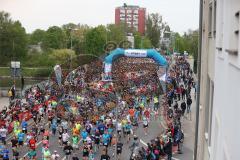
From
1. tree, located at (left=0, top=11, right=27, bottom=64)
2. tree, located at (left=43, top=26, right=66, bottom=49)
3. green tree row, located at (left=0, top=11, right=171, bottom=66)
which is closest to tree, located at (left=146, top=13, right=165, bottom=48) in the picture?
green tree row, located at (left=0, top=11, right=171, bottom=66)

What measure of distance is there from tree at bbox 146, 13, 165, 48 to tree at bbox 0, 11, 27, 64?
155ft

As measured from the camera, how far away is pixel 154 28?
428ft

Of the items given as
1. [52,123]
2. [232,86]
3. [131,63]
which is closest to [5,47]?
[131,63]

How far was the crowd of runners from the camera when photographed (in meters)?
21.1

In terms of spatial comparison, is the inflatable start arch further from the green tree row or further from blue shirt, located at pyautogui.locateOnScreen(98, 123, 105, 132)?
the green tree row

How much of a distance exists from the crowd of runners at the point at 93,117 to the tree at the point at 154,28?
82858mm

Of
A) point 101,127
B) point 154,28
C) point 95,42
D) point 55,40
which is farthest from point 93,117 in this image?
point 154,28

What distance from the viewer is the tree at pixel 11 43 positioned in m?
83.5

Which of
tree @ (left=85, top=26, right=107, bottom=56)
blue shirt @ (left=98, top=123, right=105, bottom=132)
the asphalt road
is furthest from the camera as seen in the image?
tree @ (left=85, top=26, right=107, bottom=56)

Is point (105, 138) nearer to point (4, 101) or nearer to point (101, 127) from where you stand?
point (101, 127)

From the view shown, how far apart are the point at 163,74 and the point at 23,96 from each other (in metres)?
11.5

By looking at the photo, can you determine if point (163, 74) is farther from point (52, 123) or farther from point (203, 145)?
point (203, 145)

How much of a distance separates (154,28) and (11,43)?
179 feet

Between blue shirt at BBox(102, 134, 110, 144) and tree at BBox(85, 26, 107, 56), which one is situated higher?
tree at BBox(85, 26, 107, 56)
